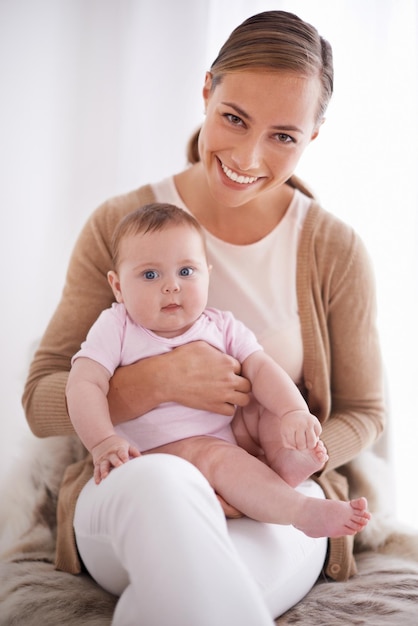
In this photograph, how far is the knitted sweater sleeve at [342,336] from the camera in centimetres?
158

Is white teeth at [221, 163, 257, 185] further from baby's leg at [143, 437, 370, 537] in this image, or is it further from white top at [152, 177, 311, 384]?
baby's leg at [143, 437, 370, 537]

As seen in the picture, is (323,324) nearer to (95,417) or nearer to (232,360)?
(232,360)

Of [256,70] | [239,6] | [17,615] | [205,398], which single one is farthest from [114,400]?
[239,6]

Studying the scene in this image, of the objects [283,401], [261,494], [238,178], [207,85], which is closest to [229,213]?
[238,178]

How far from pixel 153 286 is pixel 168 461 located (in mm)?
344

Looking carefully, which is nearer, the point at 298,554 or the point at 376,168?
the point at 298,554

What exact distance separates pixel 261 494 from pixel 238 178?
23.4 inches

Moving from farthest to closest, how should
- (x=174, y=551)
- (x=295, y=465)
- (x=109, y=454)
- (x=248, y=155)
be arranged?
(x=248, y=155) < (x=295, y=465) < (x=109, y=454) < (x=174, y=551)

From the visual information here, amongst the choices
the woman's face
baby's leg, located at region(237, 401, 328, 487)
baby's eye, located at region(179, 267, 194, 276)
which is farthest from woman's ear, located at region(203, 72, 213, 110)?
baby's leg, located at region(237, 401, 328, 487)

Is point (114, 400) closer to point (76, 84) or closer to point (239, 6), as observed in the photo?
point (76, 84)

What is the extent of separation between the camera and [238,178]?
1457 millimetres

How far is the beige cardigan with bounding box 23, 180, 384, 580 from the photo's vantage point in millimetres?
1571

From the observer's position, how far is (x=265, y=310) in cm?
158

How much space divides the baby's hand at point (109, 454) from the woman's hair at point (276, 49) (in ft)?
2.28
